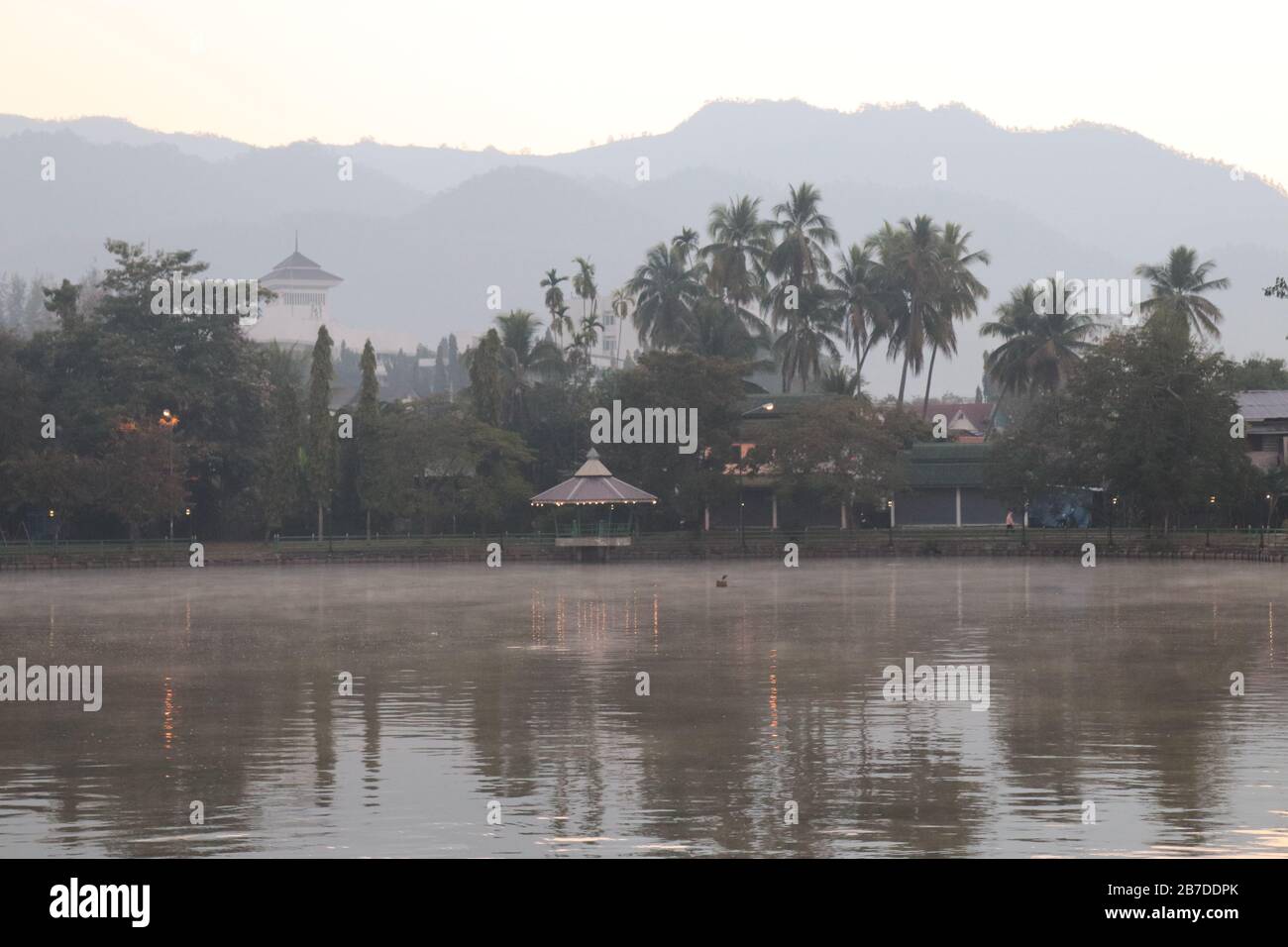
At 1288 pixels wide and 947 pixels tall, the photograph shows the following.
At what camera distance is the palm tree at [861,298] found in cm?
9831

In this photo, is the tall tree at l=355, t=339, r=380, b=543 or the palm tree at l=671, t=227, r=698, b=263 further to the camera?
the palm tree at l=671, t=227, r=698, b=263

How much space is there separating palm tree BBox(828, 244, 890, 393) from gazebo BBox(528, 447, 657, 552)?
2375 centimetres

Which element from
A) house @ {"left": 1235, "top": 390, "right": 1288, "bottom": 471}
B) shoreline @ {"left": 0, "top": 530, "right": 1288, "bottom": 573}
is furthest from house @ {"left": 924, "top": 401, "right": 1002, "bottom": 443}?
shoreline @ {"left": 0, "top": 530, "right": 1288, "bottom": 573}

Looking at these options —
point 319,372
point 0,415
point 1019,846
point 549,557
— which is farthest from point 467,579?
point 1019,846

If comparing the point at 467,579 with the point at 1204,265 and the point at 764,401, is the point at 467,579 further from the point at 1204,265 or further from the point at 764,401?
the point at 1204,265

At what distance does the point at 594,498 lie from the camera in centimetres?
7762

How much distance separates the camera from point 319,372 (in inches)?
3189

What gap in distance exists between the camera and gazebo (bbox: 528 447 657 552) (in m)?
77.9

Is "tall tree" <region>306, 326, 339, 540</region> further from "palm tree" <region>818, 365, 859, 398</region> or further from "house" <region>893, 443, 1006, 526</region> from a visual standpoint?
"palm tree" <region>818, 365, 859, 398</region>

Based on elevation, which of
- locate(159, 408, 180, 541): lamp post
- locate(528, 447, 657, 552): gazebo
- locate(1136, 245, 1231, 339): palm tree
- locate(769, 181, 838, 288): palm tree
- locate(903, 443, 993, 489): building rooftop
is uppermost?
locate(769, 181, 838, 288): palm tree

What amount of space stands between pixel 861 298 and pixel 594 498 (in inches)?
1108

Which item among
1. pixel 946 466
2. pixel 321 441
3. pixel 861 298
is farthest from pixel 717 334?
pixel 321 441

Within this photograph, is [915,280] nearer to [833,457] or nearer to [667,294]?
[667,294]

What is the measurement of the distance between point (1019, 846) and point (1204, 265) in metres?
84.7
